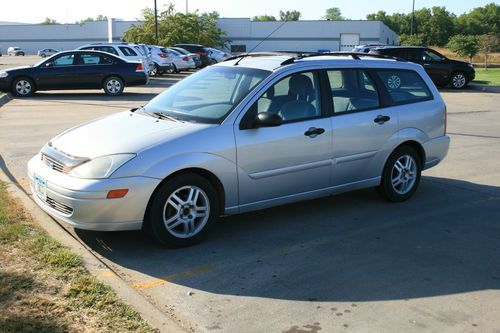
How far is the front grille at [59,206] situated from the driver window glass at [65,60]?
46.4 feet

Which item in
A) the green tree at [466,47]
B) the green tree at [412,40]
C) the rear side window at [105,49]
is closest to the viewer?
the rear side window at [105,49]

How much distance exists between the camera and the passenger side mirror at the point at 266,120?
504 cm

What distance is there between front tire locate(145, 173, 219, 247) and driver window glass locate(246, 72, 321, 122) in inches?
35.3

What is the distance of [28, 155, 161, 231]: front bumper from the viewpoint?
4.45 m

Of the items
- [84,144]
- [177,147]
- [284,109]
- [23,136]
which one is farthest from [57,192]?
[23,136]

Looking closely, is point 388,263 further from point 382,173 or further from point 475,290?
point 382,173

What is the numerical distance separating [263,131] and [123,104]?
1142 centimetres

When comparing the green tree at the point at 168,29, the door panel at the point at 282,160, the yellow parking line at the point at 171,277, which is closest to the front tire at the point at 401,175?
the door panel at the point at 282,160

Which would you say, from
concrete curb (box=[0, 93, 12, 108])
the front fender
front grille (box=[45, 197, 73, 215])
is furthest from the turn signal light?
concrete curb (box=[0, 93, 12, 108])

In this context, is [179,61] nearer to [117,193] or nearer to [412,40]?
[117,193]

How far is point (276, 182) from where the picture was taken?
5344 mm

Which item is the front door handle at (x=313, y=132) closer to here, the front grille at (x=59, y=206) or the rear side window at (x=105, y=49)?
the front grille at (x=59, y=206)

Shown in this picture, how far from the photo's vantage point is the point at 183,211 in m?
4.85

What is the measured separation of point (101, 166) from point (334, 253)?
2.12 metres
